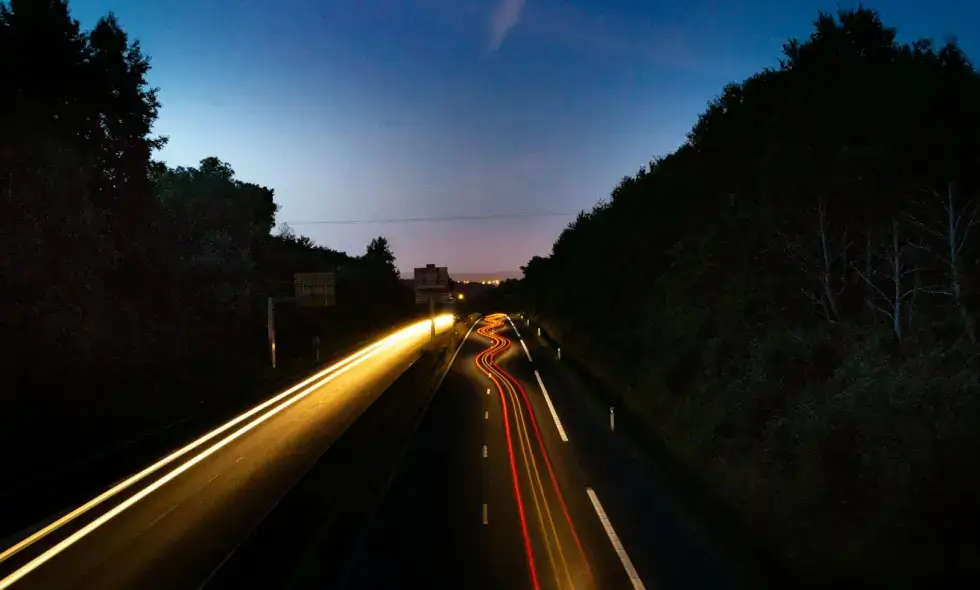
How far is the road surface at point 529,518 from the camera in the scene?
13195 mm

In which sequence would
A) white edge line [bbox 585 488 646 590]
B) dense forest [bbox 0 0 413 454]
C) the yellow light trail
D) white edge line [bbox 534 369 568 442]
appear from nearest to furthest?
white edge line [bbox 585 488 646 590], the yellow light trail, dense forest [bbox 0 0 413 454], white edge line [bbox 534 369 568 442]

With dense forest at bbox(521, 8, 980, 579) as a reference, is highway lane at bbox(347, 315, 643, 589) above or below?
below

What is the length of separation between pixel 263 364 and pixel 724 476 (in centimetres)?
3665

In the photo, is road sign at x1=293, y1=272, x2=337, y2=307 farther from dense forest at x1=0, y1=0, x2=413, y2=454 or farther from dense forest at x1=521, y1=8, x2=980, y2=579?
dense forest at x1=521, y1=8, x2=980, y2=579

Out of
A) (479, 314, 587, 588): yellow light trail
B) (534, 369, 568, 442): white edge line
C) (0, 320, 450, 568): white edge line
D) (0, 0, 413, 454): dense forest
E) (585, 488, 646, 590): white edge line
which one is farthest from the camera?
(534, 369, 568, 442): white edge line

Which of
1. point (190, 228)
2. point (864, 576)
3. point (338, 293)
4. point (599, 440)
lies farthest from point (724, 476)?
point (338, 293)

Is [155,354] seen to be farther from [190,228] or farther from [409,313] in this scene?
[409,313]

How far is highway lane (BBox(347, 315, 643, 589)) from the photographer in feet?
43.4

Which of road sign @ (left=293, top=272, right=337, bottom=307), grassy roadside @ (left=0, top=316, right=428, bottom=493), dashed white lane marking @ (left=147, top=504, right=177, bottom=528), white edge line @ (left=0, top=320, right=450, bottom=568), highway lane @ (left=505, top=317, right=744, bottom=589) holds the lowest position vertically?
highway lane @ (left=505, top=317, right=744, bottom=589)

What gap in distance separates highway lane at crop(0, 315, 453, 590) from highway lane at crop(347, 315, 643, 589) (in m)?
3.51

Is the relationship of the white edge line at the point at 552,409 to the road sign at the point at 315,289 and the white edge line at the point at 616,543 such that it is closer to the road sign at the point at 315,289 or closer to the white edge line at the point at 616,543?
the white edge line at the point at 616,543

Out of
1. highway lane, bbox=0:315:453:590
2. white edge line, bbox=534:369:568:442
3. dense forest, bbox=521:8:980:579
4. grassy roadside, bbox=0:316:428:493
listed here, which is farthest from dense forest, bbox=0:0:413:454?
dense forest, bbox=521:8:980:579

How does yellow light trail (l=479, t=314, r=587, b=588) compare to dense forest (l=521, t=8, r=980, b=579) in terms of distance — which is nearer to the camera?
dense forest (l=521, t=8, r=980, b=579)

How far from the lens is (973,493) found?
11.3 meters
